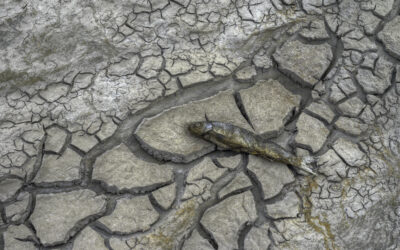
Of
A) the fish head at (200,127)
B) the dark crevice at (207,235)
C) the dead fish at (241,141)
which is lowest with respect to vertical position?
the dark crevice at (207,235)

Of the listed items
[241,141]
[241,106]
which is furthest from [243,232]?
[241,106]

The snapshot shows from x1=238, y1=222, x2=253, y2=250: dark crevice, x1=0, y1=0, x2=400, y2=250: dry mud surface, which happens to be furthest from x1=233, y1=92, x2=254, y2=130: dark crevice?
x1=238, y1=222, x2=253, y2=250: dark crevice

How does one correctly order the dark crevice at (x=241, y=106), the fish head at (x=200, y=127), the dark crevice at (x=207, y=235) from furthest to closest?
the dark crevice at (x=241, y=106), the fish head at (x=200, y=127), the dark crevice at (x=207, y=235)

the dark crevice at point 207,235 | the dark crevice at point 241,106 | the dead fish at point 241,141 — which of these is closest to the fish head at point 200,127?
the dead fish at point 241,141

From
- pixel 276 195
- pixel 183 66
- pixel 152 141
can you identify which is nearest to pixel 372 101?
pixel 276 195

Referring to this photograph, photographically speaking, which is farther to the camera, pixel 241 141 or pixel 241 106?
pixel 241 106

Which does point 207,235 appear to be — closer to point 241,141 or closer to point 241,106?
point 241,141

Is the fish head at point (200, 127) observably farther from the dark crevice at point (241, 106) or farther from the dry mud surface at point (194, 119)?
the dark crevice at point (241, 106)
